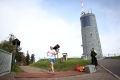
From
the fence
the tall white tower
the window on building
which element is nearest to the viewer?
the fence

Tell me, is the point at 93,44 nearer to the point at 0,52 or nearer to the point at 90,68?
the point at 90,68

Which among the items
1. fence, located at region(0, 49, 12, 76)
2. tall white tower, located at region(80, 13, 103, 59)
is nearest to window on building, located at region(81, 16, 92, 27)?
tall white tower, located at region(80, 13, 103, 59)

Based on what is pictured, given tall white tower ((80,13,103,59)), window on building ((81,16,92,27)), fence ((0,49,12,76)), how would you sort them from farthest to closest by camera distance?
window on building ((81,16,92,27)) → tall white tower ((80,13,103,59)) → fence ((0,49,12,76))

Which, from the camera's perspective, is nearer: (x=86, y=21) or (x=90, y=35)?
(x=90, y=35)

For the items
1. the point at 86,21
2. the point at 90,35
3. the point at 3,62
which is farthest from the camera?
the point at 86,21

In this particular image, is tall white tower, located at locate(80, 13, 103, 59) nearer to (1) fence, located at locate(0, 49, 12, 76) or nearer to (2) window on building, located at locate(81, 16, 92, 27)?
(2) window on building, located at locate(81, 16, 92, 27)

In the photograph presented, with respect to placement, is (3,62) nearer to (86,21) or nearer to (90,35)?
(90,35)

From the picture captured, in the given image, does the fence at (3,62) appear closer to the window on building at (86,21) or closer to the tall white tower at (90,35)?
the tall white tower at (90,35)

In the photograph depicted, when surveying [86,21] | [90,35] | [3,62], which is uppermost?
[86,21]

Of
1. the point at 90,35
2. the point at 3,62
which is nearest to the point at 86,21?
the point at 90,35

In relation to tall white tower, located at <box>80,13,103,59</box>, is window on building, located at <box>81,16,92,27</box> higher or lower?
higher

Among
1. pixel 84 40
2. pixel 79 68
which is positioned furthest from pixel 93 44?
pixel 79 68

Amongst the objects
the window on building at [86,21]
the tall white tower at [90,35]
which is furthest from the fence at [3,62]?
the window on building at [86,21]

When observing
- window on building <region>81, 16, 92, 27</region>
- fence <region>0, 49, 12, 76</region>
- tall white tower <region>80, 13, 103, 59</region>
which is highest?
window on building <region>81, 16, 92, 27</region>
